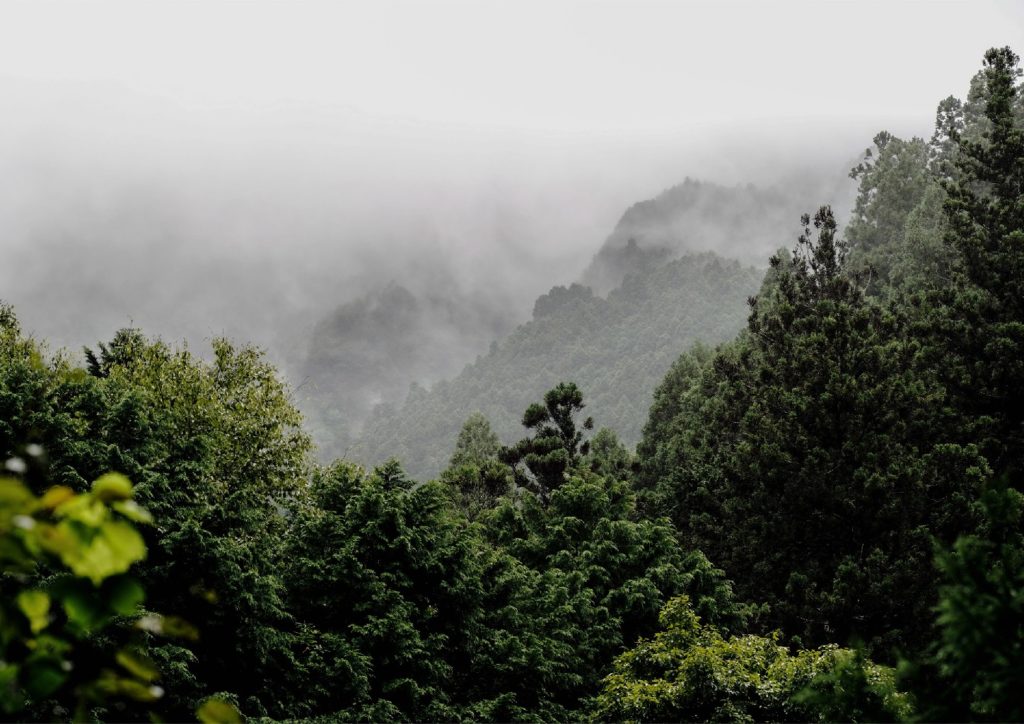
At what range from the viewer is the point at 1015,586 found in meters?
2.68

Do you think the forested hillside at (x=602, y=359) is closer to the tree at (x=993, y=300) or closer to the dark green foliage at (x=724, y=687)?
the tree at (x=993, y=300)

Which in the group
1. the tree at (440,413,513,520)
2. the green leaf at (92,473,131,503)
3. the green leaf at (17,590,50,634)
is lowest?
the green leaf at (17,590,50,634)

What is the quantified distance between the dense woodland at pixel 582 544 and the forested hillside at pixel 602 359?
9522cm

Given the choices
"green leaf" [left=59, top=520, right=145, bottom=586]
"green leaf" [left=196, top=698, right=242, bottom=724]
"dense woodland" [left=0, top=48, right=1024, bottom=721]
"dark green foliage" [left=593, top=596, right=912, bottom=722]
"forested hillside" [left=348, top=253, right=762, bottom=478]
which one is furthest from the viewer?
"forested hillside" [left=348, top=253, right=762, bottom=478]

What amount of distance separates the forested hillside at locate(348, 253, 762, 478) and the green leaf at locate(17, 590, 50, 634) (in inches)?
4621

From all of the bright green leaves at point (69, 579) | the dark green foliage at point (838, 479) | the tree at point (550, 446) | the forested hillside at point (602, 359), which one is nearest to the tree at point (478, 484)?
the tree at point (550, 446)

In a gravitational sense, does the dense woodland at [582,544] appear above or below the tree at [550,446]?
below

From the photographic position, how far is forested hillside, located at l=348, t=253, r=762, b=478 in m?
140

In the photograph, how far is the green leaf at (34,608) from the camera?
1438 millimetres

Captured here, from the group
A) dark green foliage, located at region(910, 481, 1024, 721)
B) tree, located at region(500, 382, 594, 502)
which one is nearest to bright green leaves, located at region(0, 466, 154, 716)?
dark green foliage, located at region(910, 481, 1024, 721)

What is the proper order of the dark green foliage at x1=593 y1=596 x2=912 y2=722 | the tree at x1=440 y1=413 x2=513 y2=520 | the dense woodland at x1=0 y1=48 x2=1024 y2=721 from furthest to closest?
the tree at x1=440 y1=413 x2=513 y2=520 → the dark green foliage at x1=593 y1=596 x2=912 y2=722 → the dense woodland at x1=0 y1=48 x2=1024 y2=721

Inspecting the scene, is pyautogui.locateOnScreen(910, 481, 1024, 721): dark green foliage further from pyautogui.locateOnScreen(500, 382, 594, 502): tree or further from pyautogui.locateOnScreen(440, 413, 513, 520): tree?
pyautogui.locateOnScreen(500, 382, 594, 502): tree

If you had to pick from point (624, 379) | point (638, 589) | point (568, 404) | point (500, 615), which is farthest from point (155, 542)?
point (624, 379)

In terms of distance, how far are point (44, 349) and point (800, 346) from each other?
2488 centimetres
